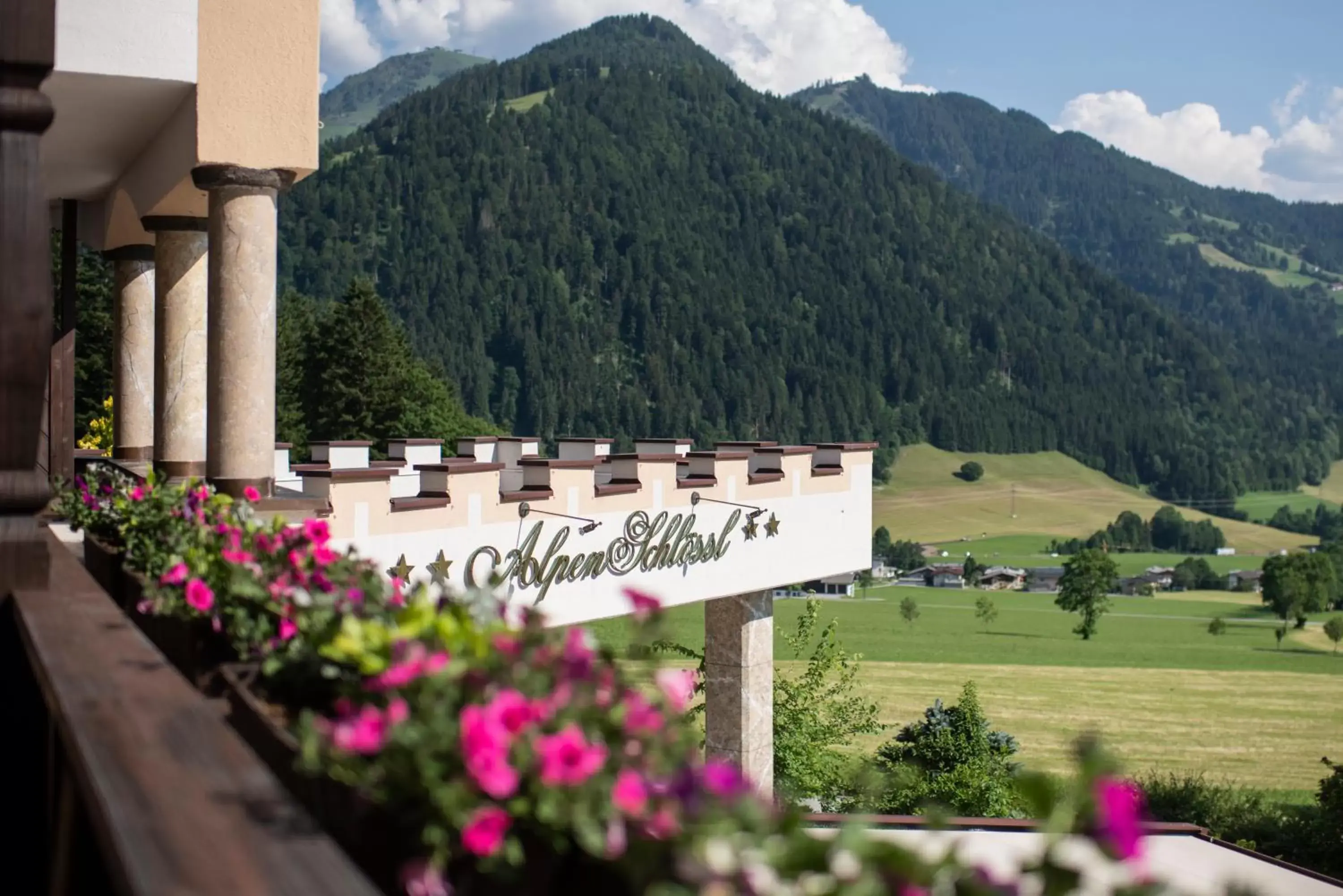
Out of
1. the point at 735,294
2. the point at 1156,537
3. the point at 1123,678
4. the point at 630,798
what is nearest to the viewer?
the point at 630,798

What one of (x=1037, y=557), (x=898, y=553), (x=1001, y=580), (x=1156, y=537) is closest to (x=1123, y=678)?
(x=1001, y=580)

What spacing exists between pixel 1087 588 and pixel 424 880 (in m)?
110

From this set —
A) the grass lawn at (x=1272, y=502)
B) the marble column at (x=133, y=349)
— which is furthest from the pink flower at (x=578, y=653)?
the grass lawn at (x=1272, y=502)

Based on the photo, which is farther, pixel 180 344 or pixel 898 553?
pixel 898 553

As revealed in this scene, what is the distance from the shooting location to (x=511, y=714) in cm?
167

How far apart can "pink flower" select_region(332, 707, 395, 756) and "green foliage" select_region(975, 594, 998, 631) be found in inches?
4107

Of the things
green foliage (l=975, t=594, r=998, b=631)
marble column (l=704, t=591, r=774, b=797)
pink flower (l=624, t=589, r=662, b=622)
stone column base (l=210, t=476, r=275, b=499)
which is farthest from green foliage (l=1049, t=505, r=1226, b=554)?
pink flower (l=624, t=589, r=662, b=622)

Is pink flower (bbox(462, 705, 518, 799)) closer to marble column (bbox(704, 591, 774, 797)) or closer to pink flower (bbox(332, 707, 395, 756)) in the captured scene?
pink flower (bbox(332, 707, 395, 756))

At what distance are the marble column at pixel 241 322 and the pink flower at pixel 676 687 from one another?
6732 mm

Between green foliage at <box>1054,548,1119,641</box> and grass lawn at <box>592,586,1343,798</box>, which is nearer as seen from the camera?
grass lawn at <box>592,586,1343,798</box>

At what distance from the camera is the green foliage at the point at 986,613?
103875mm

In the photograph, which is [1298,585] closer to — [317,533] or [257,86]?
[257,86]

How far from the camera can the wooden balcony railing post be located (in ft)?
11.8

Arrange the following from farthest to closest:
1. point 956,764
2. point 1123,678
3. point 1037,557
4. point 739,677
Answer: point 1037,557
point 1123,678
point 956,764
point 739,677
